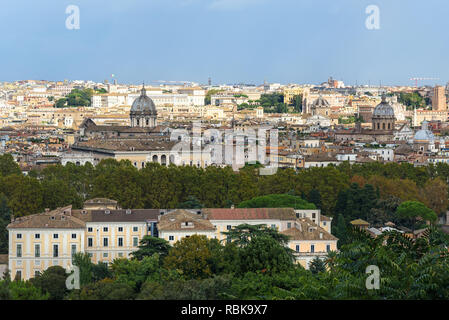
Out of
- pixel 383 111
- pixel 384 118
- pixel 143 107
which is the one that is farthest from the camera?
pixel 383 111

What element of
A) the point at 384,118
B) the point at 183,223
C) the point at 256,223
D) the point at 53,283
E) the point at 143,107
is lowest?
the point at 53,283

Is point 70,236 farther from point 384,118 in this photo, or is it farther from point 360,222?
point 384,118

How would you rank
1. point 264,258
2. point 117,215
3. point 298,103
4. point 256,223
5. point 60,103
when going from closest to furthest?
point 264,258 < point 117,215 < point 256,223 < point 60,103 < point 298,103

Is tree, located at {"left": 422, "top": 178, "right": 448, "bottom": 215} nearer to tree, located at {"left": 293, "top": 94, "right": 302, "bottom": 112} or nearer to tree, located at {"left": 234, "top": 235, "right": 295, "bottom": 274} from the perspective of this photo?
tree, located at {"left": 234, "top": 235, "right": 295, "bottom": 274}

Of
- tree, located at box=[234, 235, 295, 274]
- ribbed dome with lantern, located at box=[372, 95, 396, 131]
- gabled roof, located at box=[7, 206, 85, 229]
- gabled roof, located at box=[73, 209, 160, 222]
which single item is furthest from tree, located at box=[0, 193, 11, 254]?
ribbed dome with lantern, located at box=[372, 95, 396, 131]

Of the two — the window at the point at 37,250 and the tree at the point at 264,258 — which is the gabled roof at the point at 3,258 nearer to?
the window at the point at 37,250

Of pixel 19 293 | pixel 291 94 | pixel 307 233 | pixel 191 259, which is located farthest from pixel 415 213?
pixel 291 94

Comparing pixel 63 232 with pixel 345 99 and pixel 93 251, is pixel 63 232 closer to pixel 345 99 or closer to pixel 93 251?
pixel 93 251

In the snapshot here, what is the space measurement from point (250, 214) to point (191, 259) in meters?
7.03

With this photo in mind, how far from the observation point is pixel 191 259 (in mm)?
22141

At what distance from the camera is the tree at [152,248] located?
77.5 feet

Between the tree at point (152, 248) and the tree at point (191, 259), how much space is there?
85 cm

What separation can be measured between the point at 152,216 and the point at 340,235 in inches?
211
